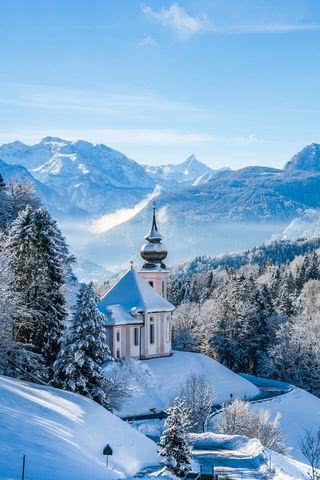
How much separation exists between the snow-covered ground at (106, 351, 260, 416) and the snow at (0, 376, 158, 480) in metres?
19.5

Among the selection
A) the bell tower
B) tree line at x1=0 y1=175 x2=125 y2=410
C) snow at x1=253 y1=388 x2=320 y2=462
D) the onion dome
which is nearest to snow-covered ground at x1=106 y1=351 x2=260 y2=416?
snow at x1=253 y1=388 x2=320 y2=462

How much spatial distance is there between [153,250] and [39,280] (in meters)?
27.1

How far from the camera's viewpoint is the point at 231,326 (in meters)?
77.6

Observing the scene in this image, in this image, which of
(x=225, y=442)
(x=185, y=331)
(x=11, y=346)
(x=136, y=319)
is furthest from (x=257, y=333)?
(x=11, y=346)

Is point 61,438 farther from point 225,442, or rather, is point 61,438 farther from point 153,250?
point 153,250

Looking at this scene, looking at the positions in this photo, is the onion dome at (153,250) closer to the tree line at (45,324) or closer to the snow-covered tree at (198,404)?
the snow-covered tree at (198,404)

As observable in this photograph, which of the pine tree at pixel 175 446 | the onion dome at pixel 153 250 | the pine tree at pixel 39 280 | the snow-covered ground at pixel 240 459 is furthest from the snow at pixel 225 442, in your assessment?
the onion dome at pixel 153 250

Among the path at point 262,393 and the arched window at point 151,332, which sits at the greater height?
the arched window at point 151,332

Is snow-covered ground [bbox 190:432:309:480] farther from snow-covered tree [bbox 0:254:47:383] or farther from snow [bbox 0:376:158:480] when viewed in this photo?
snow-covered tree [bbox 0:254:47:383]

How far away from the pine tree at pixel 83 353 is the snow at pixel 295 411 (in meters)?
16.7

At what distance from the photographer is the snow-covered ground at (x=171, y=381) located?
50344mm

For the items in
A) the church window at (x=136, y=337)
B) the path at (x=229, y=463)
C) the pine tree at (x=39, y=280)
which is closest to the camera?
the path at (x=229, y=463)

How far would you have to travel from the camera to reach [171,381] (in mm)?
53969

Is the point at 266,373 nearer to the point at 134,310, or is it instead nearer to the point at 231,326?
the point at 231,326
